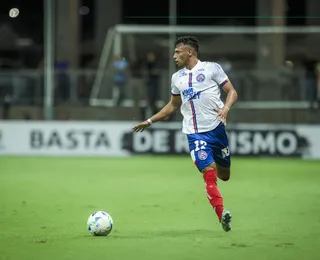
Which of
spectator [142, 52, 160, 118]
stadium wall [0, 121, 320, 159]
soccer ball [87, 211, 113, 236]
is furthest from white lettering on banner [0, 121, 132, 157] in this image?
soccer ball [87, 211, 113, 236]

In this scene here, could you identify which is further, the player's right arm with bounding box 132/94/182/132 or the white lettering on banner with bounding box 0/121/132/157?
the white lettering on banner with bounding box 0/121/132/157

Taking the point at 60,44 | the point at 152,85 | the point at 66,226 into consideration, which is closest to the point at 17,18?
the point at 60,44

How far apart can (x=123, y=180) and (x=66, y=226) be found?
280 inches

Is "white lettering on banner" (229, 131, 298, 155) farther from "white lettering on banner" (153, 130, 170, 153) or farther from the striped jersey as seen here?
the striped jersey

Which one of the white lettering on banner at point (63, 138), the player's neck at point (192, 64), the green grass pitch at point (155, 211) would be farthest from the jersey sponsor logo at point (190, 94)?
the white lettering on banner at point (63, 138)

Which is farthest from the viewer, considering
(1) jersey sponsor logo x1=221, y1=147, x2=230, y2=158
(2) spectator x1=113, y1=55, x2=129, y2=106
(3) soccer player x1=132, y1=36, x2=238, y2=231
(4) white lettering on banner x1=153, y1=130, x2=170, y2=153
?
(2) spectator x1=113, y1=55, x2=129, y2=106

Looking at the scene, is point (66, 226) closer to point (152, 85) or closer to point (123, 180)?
point (123, 180)

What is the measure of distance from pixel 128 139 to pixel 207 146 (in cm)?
1387

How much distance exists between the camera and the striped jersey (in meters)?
10.3

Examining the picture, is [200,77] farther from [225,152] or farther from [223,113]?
[225,152]

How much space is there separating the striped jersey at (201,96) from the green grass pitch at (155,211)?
1.23m

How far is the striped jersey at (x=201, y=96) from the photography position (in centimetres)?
1031

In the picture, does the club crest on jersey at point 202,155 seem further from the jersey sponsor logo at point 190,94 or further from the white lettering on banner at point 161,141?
the white lettering on banner at point 161,141

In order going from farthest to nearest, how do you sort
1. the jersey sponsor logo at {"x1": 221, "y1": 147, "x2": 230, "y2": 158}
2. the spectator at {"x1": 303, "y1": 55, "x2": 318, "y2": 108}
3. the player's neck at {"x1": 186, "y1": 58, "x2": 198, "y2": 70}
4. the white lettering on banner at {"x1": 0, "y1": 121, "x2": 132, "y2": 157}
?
the spectator at {"x1": 303, "y1": 55, "x2": 318, "y2": 108} < the white lettering on banner at {"x1": 0, "y1": 121, "x2": 132, "y2": 157} < the jersey sponsor logo at {"x1": 221, "y1": 147, "x2": 230, "y2": 158} < the player's neck at {"x1": 186, "y1": 58, "x2": 198, "y2": 70}
